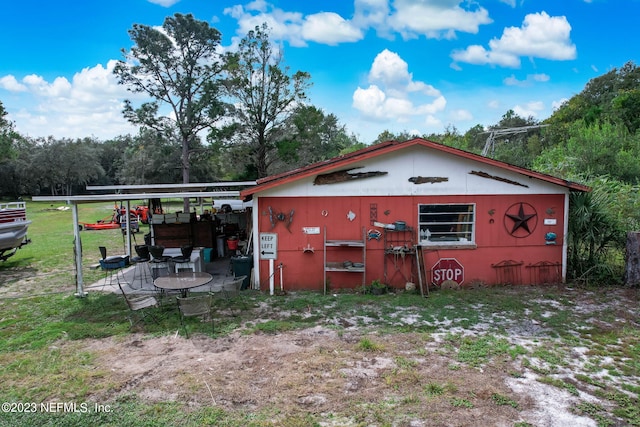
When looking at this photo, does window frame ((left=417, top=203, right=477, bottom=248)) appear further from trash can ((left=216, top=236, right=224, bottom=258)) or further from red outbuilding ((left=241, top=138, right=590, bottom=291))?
trash can ((left=216, top=236, right=224, bottom=258))

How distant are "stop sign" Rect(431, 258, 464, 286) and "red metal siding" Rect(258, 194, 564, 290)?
0.11 meters

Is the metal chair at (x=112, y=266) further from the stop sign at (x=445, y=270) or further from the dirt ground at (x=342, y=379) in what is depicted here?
the stop sign at (x=445, y=270)

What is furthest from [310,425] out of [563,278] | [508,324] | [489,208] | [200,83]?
[200,83]

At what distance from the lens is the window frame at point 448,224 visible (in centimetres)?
882

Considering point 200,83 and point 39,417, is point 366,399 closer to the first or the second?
point 39,417

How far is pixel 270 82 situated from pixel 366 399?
2461 centimetres

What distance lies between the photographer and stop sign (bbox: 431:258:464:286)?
8.76m

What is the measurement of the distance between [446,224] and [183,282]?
612cm

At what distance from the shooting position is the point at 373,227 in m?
8.70

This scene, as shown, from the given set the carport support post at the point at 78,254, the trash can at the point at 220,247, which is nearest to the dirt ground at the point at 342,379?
the carport support post at the point at 78,254

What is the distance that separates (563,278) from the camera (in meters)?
9.02

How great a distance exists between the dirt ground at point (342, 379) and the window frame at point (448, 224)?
3.06 metres

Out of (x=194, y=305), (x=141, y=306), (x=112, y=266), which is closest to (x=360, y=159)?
(x=194, y=305)

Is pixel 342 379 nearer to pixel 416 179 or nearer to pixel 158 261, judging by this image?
pixel 416 179
